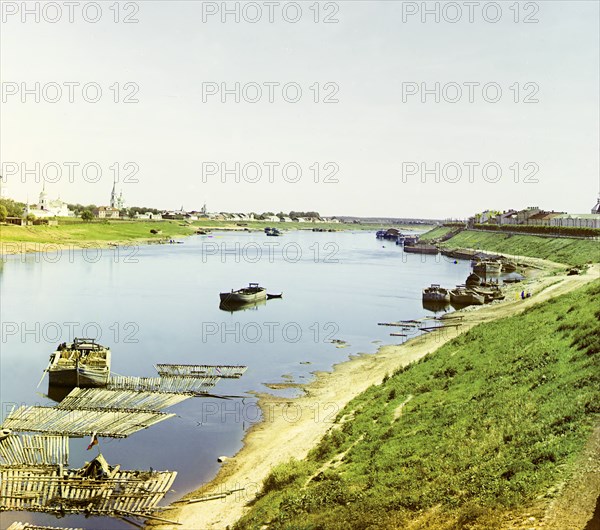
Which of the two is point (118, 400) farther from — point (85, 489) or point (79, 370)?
point (85, 489)

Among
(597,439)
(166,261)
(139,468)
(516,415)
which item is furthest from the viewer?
(166,261)

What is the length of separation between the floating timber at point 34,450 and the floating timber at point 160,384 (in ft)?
35.6

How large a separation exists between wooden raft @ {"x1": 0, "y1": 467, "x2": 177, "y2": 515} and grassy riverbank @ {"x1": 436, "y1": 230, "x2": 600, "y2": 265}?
91.9 m

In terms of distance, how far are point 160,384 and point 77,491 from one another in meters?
17.3

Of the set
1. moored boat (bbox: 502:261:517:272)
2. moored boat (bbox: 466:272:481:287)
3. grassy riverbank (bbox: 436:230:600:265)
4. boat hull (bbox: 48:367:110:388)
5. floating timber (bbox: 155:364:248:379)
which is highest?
grassy riverbank (bbox: 436:230:600:265)

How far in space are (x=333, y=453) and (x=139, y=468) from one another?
10.3 metres

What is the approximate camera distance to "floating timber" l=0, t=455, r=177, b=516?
2458 cm

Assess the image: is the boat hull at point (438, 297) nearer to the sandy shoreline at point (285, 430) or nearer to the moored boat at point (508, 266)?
the sandy shoreline at point (285, 430)

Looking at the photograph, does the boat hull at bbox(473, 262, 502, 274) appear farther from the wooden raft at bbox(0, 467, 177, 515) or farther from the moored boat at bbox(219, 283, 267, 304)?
the wooden raft at bbox(0, 467, 177, 515)

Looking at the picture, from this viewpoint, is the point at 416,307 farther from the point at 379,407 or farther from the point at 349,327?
the point at 379,407

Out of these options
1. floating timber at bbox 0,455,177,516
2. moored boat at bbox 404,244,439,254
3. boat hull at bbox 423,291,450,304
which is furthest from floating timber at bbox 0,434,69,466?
moored boat at bbox 404,244,439,254

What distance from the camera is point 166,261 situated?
490 feet

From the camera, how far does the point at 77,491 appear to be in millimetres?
25578

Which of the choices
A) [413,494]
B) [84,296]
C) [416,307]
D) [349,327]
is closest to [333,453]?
[413,494]
